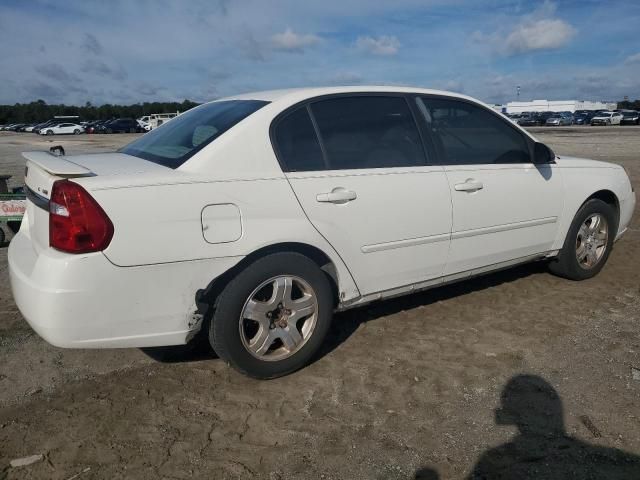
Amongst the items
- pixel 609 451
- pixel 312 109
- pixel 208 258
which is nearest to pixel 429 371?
pixel 609 451

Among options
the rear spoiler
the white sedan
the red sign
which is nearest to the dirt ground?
the white sedan

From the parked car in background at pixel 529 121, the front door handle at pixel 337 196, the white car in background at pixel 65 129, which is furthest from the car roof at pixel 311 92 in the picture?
the parked car in background at pixel 529 121

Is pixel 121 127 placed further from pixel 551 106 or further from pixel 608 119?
pixel 551 106

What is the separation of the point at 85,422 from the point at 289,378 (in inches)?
44.0

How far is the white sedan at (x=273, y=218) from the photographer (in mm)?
2623

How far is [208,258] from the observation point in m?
2.79

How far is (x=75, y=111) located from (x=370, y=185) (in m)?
105

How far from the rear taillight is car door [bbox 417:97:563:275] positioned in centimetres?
224

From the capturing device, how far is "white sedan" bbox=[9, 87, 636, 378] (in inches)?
103

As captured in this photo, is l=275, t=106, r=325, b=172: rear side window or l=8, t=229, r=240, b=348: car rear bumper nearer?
l=8, t=229, r=240, b=348: car rear bumper

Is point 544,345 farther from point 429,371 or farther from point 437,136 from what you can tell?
point 437,136

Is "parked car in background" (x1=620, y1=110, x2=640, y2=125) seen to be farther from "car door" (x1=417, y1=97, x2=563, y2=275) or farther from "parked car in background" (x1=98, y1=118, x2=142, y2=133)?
"car door" (x1=417, y1=97, x2=563, y2=275)

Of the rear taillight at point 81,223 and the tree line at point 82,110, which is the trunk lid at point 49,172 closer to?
the rear taillight at point 81,223

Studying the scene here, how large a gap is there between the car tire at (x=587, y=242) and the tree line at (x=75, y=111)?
292 ft
